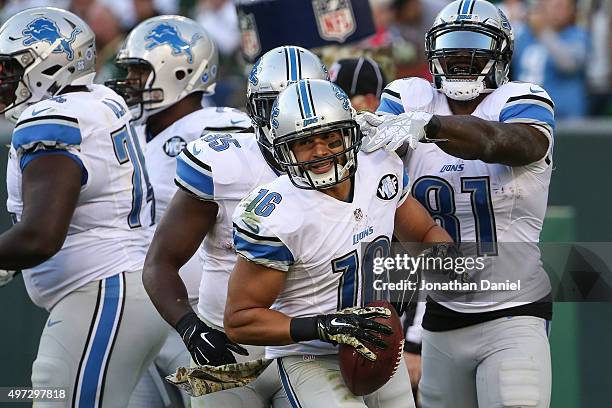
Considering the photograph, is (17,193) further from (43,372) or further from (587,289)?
(587,289)

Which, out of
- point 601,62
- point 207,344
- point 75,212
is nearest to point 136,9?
point 601,62

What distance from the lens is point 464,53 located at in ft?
14.0

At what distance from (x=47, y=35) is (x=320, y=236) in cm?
171

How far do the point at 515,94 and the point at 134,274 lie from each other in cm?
157

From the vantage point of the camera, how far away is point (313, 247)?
11.6ft

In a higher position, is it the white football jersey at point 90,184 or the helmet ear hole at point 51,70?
the helmet ear hole at point 51,70

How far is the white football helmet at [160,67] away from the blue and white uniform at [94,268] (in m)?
0.83

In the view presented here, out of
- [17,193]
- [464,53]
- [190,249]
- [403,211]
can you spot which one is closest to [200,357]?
[190,249]

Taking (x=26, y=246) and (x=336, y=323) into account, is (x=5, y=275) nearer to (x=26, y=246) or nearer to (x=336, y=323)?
(x=26, y=246)

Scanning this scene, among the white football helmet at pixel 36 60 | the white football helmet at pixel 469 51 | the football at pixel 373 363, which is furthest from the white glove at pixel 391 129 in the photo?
the white football helmet at pixel 36 60

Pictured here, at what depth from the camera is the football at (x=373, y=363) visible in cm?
347

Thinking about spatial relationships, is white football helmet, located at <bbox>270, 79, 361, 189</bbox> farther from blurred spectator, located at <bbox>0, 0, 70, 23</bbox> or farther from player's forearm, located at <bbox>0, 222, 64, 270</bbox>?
blurred spectator, located at <bbox>0, 0, 70, 23</bbox>

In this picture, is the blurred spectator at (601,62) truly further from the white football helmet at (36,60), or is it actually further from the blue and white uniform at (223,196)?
→ the blue and white uniform at (223,196)

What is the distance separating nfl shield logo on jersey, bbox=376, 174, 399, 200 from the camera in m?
3.73
